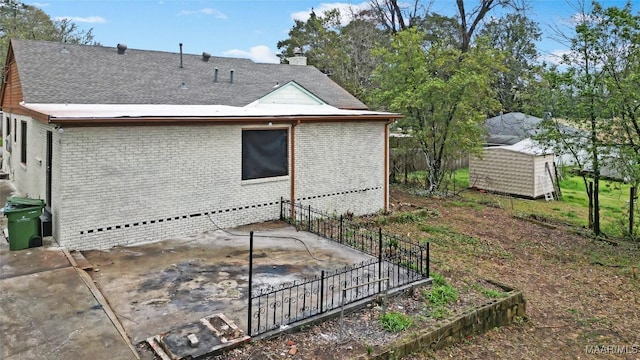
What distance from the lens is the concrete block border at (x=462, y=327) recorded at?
525cm

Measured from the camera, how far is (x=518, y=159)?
18.4 m

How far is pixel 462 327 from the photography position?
6066 millimetres

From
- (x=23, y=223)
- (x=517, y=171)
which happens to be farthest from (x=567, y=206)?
(x=23, y=223)

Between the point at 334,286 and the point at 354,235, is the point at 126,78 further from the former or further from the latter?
the point at 334,286

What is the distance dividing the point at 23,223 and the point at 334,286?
5.39 metres

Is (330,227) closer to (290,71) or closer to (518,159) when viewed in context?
(290,71)

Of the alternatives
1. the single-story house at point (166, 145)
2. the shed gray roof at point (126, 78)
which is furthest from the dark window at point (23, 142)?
the shed gray roof at point (126, 78)

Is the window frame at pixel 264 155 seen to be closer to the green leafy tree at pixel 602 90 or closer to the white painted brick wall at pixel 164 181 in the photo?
the white painted brick wall at pixel 164 181

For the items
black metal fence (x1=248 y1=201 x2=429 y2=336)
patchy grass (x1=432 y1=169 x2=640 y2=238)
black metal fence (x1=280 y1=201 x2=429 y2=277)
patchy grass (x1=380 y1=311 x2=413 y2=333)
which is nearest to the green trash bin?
black metal fence (x1=248 y1=201 x2=429 y2=336)

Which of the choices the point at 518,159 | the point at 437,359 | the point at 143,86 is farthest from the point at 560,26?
the point at 143,86

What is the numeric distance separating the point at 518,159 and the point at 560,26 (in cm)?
690

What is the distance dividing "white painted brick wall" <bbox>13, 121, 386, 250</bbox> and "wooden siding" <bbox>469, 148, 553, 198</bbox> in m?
9.32

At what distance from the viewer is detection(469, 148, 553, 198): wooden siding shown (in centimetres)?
1812

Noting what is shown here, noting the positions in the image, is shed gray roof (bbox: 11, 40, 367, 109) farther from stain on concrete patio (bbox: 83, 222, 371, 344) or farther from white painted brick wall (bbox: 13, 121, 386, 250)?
stain on concrete patio (bbox: 83, 222, 371, 344)
